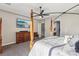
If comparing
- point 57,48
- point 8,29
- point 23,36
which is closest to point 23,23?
point 23,36

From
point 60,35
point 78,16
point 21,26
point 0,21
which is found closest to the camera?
point 78,16

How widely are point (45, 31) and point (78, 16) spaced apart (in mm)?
630

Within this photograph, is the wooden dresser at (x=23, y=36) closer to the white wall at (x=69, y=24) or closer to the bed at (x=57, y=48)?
the bed at (x=57, y=48)

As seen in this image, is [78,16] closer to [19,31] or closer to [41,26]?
[41,26]

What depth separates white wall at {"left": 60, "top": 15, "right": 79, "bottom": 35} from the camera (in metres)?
1.83

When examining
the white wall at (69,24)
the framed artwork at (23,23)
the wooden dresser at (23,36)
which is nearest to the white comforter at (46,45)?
the white wall at (69,24)

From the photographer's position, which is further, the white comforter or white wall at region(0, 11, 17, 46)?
white wall at region(0, 11, 17, 46)

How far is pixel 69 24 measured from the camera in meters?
1.92

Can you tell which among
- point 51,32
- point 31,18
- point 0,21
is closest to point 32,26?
point 31,18

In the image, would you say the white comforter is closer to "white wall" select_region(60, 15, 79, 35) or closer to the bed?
the bed

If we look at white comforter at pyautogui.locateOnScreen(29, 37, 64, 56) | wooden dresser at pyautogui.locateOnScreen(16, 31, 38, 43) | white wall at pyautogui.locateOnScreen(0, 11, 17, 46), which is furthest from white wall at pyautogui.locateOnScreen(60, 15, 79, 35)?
white wall at pyautogui.locateOnScreen(0, 11, 17, 46)

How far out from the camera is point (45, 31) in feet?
6.10

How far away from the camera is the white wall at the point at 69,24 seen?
1835 mm

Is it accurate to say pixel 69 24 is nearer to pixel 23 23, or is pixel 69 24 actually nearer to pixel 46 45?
pixel 46 45
